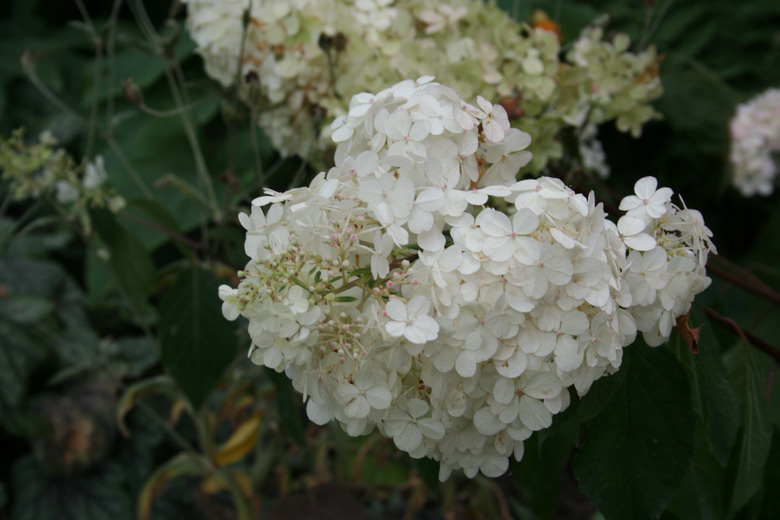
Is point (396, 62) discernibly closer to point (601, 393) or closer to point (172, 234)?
point (172, 234)

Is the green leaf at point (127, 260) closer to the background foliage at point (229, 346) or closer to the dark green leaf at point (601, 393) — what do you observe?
the background foliage at point (229, 346)

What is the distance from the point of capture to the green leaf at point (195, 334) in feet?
2.74

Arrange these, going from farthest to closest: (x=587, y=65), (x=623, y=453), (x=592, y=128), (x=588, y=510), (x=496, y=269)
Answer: (x=588, y=510) → (x=592, y=128) → (x=587, y=65) → (x=623, y=453) → (x=496, y=269)

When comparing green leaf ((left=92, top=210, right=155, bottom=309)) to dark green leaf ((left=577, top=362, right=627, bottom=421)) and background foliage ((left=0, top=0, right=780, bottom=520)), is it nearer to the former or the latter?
background foliage ((left=0, top=0, right=780, bottom=520))

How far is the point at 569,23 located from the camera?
1.76m

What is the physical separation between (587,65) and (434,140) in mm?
440

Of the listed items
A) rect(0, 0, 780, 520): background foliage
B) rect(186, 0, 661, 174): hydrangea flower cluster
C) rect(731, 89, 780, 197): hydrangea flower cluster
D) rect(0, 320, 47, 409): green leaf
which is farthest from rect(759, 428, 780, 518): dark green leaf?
rect(0, 320, 47, 409): green leaf

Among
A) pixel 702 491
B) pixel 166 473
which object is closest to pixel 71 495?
pixel 166 473

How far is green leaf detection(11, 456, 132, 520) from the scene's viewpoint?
1436mm

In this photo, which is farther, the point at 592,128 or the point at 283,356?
the point at 592,128

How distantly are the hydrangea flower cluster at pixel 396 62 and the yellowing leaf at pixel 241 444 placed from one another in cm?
38

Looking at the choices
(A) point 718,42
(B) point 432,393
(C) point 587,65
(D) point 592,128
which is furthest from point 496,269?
(A) point 718,42

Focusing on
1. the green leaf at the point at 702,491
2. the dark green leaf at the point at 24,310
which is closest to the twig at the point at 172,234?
the green leaf at the point at 702,491

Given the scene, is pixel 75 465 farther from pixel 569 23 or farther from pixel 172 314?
pixel 569 23
